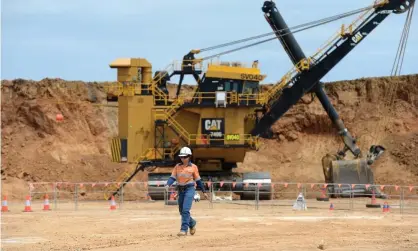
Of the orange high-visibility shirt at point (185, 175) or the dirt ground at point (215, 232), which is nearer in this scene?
the dirt ground at point (215, 232)

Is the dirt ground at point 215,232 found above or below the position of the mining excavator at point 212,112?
below

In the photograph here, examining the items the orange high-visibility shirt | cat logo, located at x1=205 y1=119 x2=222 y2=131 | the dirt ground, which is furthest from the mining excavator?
the orange high-visibility shirt

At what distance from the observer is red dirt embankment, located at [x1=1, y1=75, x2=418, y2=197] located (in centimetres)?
5050

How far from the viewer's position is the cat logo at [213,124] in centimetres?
3759

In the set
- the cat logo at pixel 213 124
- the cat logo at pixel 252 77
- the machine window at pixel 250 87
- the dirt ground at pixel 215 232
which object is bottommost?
the dirt ground at pixel 215 232

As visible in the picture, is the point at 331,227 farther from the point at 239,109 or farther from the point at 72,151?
the point at 72,151

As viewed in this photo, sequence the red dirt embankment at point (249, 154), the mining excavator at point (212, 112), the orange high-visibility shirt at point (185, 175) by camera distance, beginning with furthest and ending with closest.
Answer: the red dirt embankment at point (249, 154) → the mining excavator at point (212, 112) → the orange high-visibility shirt at point (185, 175)

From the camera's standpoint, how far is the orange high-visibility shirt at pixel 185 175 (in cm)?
1781

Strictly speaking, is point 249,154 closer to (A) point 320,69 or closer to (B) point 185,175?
(A) point 320,69

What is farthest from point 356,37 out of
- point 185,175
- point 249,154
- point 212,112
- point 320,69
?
point 185,175

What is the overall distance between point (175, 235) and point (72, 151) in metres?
37.0

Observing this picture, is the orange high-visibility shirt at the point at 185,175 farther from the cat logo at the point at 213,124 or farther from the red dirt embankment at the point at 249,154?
the red dirt embankment at the point at 249,154

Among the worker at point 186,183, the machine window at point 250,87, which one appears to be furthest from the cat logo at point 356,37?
the worker at point 186,183

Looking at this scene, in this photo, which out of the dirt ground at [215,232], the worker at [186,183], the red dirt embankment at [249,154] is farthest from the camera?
the red dirt embankment at [249,154]
